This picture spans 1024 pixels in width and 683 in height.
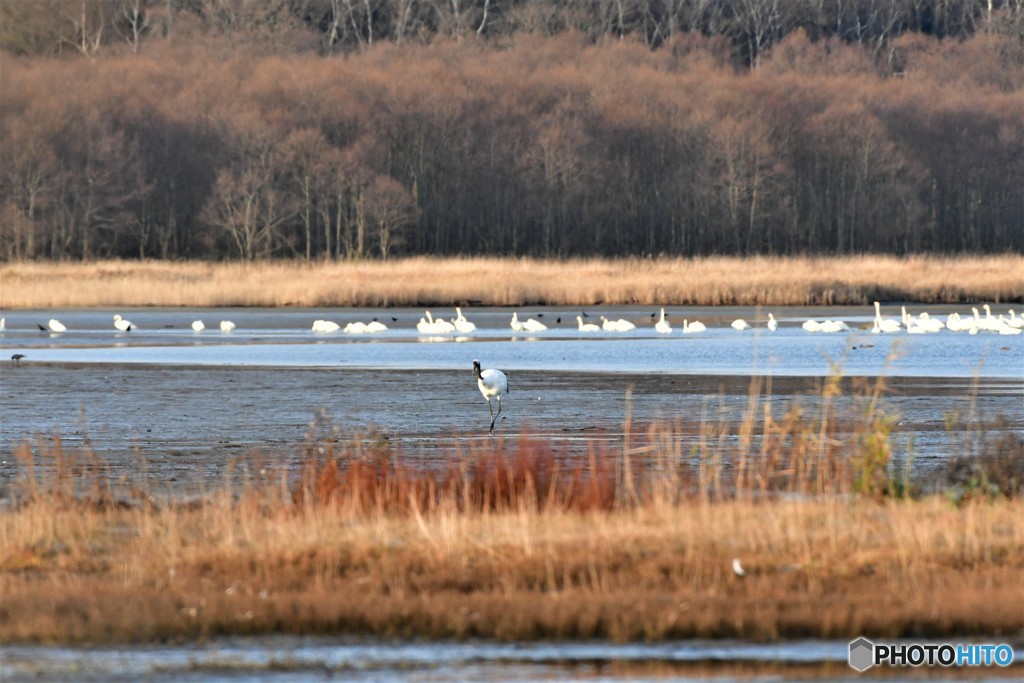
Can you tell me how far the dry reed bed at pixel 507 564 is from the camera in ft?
21.8

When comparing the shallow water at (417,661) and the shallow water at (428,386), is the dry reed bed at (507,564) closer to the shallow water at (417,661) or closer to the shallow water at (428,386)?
the shallow water at (417,661)

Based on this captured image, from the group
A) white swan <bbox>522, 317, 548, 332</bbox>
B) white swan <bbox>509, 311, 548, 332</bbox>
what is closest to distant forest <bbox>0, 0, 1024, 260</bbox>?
white swan <bbox>509, 311, 548, 332</bbox>

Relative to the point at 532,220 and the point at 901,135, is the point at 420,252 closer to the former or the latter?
the point at 532,220

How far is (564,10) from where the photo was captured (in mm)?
119938

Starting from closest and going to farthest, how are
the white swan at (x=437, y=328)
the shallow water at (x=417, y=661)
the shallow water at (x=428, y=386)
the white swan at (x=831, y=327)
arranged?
the shallow water at (x=417, y=661) < the shallow water at (x=428, y=386) < the white swan at (x=831, y=327) < the white swan at (x=437, y=328)

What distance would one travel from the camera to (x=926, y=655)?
20.5 feet

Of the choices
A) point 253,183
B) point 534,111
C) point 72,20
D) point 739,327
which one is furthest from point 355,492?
point 72,20

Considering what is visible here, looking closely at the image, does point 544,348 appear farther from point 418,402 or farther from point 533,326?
point 418,402

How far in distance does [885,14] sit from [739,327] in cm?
10205

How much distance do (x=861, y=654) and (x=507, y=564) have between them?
1.94 meters

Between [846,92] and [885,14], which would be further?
[885,14]

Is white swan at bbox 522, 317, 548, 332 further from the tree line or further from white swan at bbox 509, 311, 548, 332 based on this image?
the tree line

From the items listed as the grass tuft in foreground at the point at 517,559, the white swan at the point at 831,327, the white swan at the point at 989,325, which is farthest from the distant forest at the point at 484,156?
the grass tuft in foreground at the point at 517,559

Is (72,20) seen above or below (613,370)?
above
